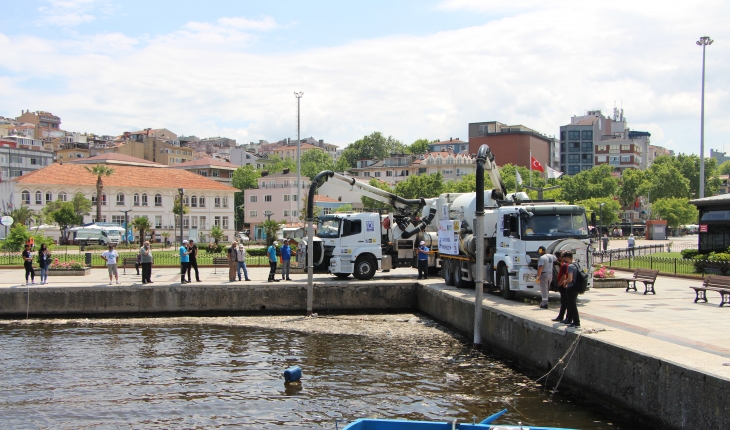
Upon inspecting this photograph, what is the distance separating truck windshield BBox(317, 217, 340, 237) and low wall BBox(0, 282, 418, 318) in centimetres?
290

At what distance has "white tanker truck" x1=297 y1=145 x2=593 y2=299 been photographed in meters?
19.3

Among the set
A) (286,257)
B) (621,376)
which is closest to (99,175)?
(286,257)

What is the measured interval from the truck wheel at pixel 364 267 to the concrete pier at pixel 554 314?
63 cm

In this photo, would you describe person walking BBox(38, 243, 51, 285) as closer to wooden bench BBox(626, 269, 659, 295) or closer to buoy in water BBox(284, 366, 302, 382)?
buoy in water BBox(284, 366, 302, 382)

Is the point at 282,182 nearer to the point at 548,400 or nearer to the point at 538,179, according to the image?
the point at 538,179

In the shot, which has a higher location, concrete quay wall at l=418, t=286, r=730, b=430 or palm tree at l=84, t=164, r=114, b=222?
palm tree at l=84, t=164, r=114, b=222

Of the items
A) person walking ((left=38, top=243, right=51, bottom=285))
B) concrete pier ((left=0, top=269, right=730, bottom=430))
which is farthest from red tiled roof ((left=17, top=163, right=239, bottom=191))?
person walking ((left=38, top=243, right=51, bottom=285))

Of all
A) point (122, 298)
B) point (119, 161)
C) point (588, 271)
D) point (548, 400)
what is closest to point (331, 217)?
point (122, 298)

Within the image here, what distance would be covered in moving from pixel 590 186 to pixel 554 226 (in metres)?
104

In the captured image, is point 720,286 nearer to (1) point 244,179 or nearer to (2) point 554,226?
(2) point 554,226

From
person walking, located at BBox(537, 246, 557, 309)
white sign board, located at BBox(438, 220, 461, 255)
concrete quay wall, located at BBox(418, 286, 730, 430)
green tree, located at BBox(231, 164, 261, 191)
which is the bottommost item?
concrete quay wall, located at BBox(418, 286, 730, 430)

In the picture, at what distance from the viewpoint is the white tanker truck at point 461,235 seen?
19.3 metres

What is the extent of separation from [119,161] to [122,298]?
96.3 metres

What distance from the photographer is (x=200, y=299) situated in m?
25.4
